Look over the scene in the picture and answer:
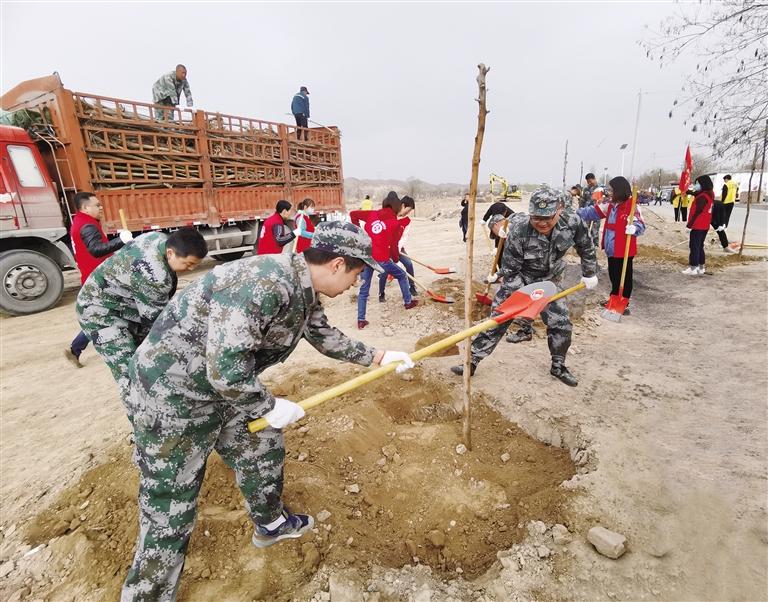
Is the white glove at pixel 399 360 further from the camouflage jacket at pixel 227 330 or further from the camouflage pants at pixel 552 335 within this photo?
the camouflage pants at pixel 552 335

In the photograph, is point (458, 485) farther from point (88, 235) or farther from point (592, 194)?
point (592, 194)

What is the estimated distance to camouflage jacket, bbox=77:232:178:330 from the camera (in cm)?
233

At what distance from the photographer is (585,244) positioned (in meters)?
3.70

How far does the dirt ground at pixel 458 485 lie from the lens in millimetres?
1975

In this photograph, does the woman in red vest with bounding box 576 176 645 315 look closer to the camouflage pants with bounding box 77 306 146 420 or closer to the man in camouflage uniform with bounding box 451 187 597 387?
the man in camouflage uniform with bounding box 451 187 597 387

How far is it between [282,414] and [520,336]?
12.4 ft

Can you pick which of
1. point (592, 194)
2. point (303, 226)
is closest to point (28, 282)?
point (303, 226)

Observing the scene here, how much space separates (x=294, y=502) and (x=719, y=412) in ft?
11.0

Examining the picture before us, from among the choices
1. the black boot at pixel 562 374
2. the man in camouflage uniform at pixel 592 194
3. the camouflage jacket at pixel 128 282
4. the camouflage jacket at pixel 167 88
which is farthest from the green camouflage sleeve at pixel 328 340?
the camouflage jacket at pixel 167 88

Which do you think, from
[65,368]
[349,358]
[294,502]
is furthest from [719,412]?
[65,368]

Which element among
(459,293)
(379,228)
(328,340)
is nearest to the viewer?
(328,340)

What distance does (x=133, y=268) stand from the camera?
233cm

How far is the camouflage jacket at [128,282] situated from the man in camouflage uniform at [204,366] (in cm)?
80

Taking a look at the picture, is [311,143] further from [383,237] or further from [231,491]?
[231,491]
